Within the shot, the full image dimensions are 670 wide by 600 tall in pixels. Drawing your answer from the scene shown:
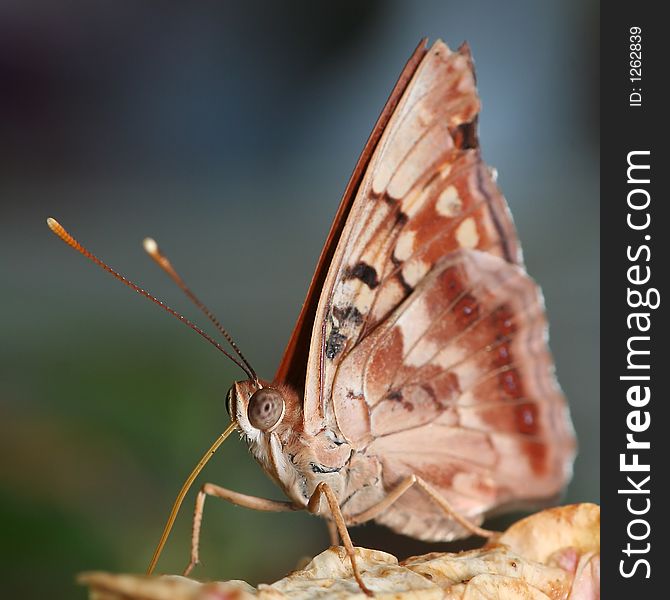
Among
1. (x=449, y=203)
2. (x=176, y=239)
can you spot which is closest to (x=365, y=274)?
(x=449, y=203)

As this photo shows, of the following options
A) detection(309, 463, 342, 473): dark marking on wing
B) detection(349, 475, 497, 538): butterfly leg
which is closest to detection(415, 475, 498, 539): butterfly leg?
detection(349, 475, 497, 538): butterfly leg

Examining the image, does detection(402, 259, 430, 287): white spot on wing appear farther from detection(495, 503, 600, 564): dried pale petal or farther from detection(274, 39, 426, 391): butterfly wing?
detection(495, 503, 600, 564): dried pale petal

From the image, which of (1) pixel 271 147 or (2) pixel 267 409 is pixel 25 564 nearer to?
(2) pixel 267 409

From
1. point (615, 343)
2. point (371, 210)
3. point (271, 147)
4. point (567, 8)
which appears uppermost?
point (567, 8)

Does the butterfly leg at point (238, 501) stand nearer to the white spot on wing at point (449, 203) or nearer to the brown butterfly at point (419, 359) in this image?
the brown butterfly at point (419, 359)

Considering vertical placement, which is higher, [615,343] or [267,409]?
[615,343]

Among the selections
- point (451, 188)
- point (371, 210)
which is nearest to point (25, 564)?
point (371, 210)

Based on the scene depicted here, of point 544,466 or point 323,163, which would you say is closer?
point 544,466
